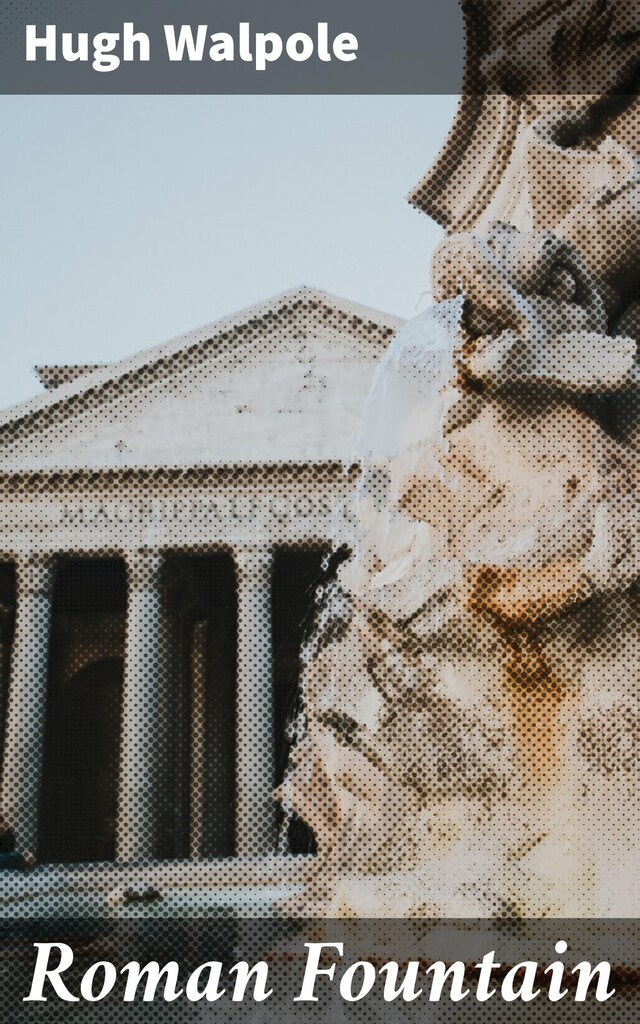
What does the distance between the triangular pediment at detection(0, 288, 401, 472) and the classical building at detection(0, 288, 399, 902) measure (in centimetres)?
2

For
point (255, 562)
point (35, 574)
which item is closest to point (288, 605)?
point (255, 562)

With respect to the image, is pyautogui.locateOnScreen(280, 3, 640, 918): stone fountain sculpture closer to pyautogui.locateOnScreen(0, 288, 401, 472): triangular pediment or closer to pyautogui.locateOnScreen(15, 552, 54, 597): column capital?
pyautogui.locateOnScreen(0, 288, 401, 472): triangular pediment

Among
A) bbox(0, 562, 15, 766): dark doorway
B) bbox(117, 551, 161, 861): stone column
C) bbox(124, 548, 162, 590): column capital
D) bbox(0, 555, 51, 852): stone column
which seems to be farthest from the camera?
bbox(0, 562, 15, 766): dark doorway

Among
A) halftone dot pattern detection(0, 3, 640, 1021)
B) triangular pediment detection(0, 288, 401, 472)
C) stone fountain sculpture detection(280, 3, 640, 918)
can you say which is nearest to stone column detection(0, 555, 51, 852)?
triangular pediment detection(0, 288, 401, 472)

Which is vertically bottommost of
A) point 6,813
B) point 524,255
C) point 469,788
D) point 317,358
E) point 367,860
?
point 6,813

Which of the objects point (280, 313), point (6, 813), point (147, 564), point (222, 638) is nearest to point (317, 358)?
point (280, 313)

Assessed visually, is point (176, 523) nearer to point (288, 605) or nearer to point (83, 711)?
point (288, 605)

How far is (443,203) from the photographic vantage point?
7.25ft

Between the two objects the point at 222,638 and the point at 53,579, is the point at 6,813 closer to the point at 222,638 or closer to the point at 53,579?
the point at 53,579

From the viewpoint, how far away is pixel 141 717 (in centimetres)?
1484

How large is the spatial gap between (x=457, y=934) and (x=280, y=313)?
15201mm

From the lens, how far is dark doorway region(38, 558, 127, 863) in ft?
56.5

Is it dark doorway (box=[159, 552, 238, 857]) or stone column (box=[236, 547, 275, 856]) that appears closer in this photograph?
stone column (box=[236, 547, 275, 856])

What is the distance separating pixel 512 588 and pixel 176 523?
13990 mm
